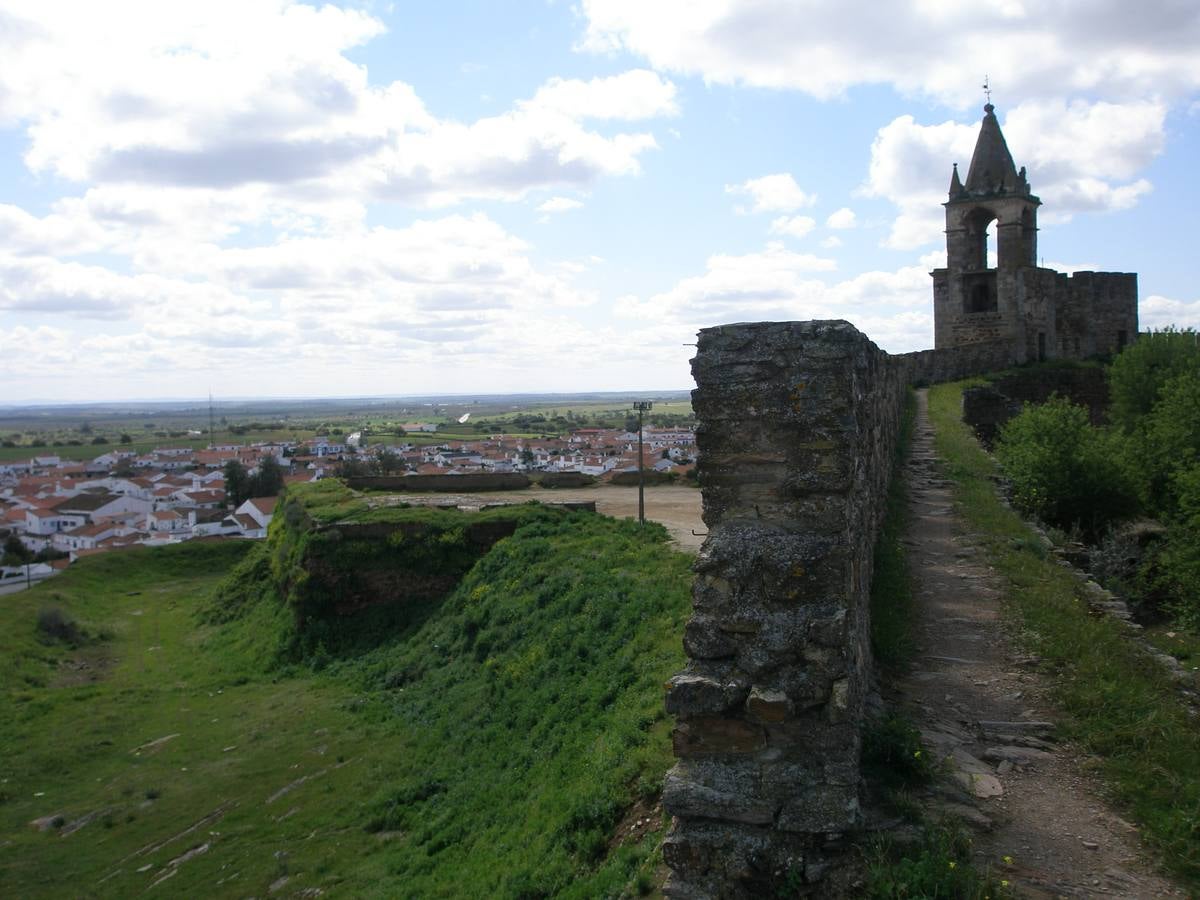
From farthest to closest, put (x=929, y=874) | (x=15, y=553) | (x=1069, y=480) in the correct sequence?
(x=15, y=553)
(x=1069, y=480)
(x=929, y=874)

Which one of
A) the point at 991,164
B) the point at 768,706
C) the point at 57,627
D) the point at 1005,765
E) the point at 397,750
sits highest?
the point at 991,164

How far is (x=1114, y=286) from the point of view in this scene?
3472 cm

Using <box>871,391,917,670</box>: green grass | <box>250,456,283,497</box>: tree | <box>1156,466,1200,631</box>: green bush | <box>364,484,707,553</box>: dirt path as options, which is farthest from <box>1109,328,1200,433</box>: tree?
<box>250,456,283,497</box>: tree

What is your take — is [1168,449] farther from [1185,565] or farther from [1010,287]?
[1010,287]

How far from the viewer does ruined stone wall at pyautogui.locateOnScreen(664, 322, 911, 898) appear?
442 cm

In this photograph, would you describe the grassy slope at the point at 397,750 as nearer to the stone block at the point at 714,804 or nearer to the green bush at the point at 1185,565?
the stone block at the point at 714,804

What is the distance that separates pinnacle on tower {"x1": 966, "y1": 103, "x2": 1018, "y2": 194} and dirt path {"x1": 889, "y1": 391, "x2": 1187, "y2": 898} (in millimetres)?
26631

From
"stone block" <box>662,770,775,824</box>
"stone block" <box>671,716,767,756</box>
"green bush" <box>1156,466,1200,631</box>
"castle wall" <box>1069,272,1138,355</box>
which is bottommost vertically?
"green bush" <box>1156,466,1200,631</box>

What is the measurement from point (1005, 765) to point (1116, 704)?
4.04ft

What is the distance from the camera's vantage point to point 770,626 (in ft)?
15.5

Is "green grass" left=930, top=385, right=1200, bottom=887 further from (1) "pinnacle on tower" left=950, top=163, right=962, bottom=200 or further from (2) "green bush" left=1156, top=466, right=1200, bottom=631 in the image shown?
(1) "pinnacle on tower" left=950, top=163, right=962, bottom=200

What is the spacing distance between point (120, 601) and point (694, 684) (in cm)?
2584

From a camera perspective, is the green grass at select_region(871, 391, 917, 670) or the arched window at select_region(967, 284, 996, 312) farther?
the arched window at select_region(967, 284, 996, 312)

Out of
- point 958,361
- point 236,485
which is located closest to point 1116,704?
point 958,361
